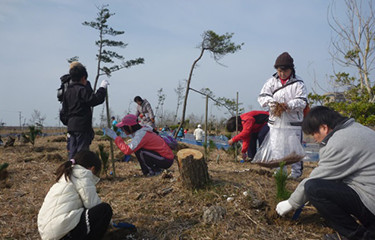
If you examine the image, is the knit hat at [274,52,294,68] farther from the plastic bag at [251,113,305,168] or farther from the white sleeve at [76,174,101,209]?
the white sleeve at [76,174,101,209]

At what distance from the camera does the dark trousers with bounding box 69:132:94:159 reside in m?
3.65

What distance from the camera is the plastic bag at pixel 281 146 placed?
3.67 m

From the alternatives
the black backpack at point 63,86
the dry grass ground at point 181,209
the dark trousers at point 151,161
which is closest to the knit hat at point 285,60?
the dry grass ground at point 181,209

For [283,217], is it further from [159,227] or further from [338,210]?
[159,227]

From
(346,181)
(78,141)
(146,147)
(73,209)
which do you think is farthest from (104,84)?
(346,181)

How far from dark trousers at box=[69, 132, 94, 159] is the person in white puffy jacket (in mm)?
1670

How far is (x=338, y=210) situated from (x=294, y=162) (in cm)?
181

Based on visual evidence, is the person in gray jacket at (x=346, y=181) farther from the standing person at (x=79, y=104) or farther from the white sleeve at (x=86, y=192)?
the standing person at (x=79, y=104)

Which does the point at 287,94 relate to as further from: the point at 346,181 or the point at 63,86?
the point at 63,86

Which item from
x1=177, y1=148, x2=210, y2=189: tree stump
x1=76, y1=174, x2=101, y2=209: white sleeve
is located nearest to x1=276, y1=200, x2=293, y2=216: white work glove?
x1=177, y1=148, x2=210, y2=189: tree stump

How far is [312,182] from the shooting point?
2.00m

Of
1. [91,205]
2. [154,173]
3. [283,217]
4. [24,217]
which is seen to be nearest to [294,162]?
[283,217]

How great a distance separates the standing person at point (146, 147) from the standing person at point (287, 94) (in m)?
1.67

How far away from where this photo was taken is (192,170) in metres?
2.93
